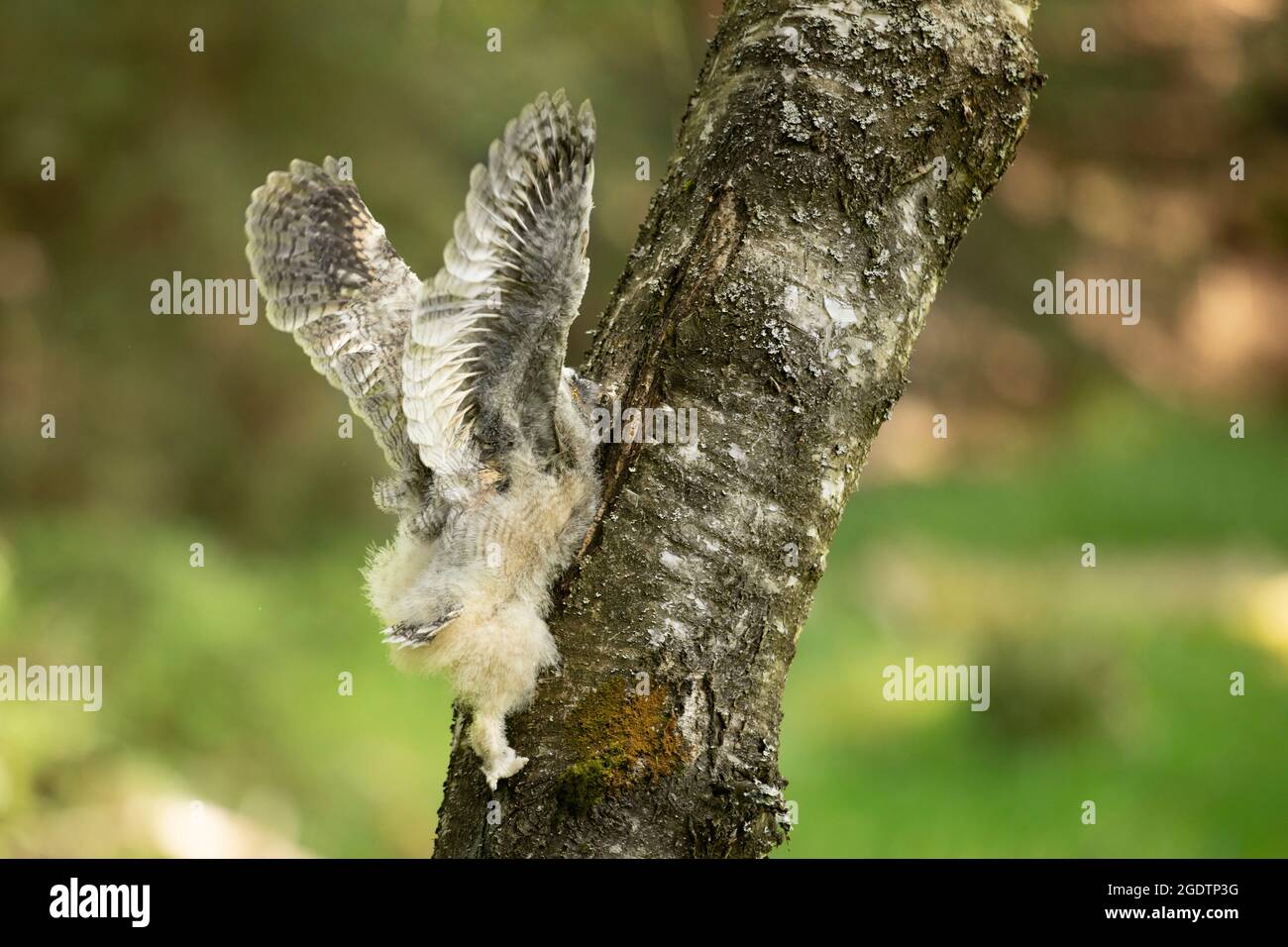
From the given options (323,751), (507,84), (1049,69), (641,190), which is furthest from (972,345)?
(323,751)

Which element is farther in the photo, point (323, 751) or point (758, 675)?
point (323, 751)

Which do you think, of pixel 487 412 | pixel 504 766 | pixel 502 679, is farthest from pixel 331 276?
pixel 504 766

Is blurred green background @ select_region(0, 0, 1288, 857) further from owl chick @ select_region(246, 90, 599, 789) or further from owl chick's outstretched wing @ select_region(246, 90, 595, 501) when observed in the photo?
owl chick @ select_region(246, 90, 599, 789)

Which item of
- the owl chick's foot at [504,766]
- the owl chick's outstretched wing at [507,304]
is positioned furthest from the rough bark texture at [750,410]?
the owl chick's outstretched wing at [507,304]

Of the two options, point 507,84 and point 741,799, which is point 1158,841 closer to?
point 741,799

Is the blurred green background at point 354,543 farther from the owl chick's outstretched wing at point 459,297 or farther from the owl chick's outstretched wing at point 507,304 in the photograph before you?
the owl chick's outstretched wing at point 507,304

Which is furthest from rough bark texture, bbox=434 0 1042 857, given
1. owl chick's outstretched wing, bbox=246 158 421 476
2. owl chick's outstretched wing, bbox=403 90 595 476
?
owl chick's outstretched wing, bbox=246 158 421 476

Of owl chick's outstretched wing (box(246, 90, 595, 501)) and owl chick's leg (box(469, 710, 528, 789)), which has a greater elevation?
owl chick's outstretched wing (box(246, 90, 595, 501))
